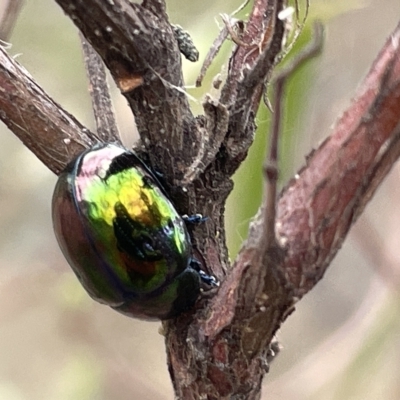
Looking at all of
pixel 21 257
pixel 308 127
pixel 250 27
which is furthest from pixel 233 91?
pixel 21 257

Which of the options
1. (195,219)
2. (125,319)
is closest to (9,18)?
(195,219)

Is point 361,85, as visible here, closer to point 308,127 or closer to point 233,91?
point 233,91

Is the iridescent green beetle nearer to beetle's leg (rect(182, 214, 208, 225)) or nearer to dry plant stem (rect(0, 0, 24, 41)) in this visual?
beetle's leg (rect(182, 214, 208, 225))

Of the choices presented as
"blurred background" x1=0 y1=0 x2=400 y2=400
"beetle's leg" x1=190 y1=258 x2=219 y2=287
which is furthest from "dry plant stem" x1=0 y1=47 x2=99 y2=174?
"blurred background" x1=0 y1=0 x2=400 y2=400

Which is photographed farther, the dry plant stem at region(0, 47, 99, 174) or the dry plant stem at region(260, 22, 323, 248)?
the dry plant stem at region(0, 47, 99, 174)

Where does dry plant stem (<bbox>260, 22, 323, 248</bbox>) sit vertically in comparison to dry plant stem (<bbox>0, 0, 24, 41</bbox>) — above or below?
below

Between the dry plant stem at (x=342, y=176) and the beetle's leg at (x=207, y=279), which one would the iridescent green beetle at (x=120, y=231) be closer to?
the beetle's leg at (x=207, y=279)
